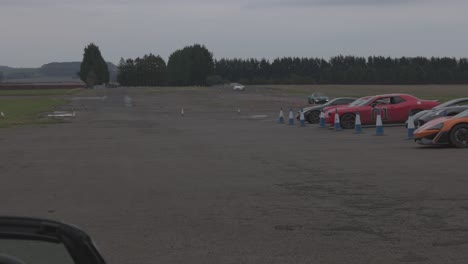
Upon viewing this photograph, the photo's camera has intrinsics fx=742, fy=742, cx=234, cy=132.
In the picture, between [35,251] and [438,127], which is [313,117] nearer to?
[438,127]

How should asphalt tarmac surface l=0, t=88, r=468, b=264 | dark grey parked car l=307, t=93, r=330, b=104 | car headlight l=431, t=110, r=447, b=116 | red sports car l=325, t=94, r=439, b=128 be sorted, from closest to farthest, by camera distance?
asphalt tarmac surface l=0, t=88, r=468, b=264
car headlight l=431, t=110, r=447, b=116
red sports car l=325, t=94, r=439, b=128
dark grey parked car l=307, t=93, r=330, b=104

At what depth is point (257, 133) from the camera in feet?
83.5

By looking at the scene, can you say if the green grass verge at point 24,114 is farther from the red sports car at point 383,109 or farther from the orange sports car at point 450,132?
the orange sports car at point 450,132

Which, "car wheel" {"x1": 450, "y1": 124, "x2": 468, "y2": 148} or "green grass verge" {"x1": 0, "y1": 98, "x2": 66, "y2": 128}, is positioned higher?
"car wheel" {"x1": 450, "y1": 124, "x2": 468, "y2": 148}

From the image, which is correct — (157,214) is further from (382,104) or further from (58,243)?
(382,104)

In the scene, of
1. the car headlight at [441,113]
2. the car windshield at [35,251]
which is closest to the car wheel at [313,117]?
the car headlight at [441,113]

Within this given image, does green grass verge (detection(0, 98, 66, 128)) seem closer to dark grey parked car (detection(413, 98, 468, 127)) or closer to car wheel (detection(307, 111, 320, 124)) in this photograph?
car wheel (detection(307, 111, 320, 124))

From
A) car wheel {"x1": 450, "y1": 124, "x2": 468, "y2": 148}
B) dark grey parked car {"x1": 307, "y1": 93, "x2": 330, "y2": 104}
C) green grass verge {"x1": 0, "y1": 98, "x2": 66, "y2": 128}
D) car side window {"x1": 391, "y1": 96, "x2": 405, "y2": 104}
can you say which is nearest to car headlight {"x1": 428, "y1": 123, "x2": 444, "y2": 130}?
car wheel {"x1": 450, "y1": 124, "x2": 468, "y2": 148}

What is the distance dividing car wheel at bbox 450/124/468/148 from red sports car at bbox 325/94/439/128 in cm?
1015

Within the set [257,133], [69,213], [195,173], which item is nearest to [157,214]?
[69,213]

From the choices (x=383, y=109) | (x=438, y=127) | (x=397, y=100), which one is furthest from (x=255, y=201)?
(x=397, y=100)

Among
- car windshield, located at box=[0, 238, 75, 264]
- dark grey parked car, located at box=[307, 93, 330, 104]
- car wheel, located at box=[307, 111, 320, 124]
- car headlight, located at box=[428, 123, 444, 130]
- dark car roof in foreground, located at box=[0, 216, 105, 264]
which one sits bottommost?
dark grey parked car, located at box=[307, 93, 330, 104]

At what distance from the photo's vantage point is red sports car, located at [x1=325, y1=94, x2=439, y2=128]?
27.1 meters

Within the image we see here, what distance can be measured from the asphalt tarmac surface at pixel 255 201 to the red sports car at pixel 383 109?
8.92 meters
